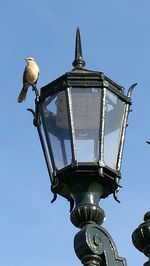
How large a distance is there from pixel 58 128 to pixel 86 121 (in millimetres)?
217

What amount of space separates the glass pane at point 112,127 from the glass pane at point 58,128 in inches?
10.2

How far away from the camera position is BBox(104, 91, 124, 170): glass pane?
5527 millimetres

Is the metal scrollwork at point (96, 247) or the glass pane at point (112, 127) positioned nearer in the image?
the metal scrollwork at point (96, 247)

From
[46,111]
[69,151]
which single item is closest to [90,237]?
[69,151]

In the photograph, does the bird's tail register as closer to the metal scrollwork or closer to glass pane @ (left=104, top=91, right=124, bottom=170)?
glass pane @ (left=104, top=91, right=124, bottom=170)

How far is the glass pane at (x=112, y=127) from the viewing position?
18.1 feet

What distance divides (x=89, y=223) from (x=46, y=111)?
834mm

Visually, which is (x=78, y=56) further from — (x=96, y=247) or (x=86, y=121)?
(x=96, y=247)

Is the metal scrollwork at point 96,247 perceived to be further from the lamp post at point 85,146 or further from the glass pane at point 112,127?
the glass pane at point 112,127

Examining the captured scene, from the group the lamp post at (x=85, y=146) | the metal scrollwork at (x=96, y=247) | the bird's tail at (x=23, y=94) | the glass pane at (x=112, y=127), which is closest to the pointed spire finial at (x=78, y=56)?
the lamp post at (x=85, y=146)

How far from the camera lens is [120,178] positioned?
18.3 ft

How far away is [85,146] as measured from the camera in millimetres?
5410

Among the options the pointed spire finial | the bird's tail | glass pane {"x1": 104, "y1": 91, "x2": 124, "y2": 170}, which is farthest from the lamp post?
the bird's tail

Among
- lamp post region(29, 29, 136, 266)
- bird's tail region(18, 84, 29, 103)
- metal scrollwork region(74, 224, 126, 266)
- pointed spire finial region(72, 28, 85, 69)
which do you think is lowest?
bird's tail region(18, 84, 29, 103)
